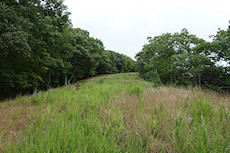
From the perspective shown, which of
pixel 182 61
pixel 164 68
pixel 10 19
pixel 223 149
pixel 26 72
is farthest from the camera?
pixel 164 68

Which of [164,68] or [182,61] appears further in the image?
[164,68]

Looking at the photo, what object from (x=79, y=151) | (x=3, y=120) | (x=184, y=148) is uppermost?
(x=184, y=148)

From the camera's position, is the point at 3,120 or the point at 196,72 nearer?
the point at 3,120

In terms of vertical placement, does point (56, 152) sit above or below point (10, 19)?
below

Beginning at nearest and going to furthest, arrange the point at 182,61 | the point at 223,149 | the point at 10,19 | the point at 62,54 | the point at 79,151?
the point at 223,149, the point at 79,151, the point at 10,19, the point at 182,61, the point at 62,54

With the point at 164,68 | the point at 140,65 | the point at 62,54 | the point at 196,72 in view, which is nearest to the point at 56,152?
the point at 196,72

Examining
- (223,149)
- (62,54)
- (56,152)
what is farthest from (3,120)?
(62,54)

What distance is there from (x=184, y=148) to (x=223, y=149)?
41 centimetres

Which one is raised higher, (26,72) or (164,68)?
(164,68)

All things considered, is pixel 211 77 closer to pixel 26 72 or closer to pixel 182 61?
pixel 182 61

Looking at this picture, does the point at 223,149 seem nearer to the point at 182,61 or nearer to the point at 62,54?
the point at 182,61

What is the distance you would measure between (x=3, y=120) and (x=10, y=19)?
6.80 metres

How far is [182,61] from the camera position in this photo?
9.30m

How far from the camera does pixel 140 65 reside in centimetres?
2500
